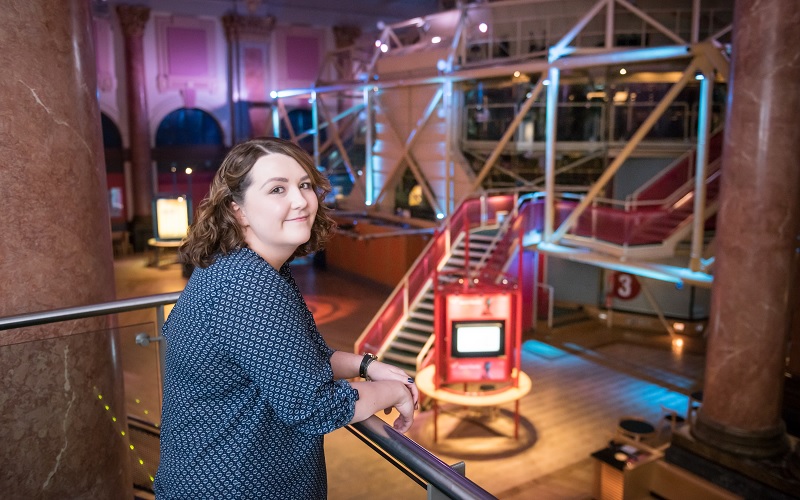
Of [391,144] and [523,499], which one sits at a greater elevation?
[391,144]

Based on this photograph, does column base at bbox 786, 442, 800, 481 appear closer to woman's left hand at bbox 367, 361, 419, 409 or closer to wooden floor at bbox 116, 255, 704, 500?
wooden floor at bbox 116, 255, 704, 500

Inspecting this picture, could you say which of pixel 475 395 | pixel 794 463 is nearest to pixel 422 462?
pixel 794 463

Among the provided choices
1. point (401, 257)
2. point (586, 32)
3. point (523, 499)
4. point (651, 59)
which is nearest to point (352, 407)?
point (523, 499)

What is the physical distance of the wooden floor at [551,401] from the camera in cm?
818

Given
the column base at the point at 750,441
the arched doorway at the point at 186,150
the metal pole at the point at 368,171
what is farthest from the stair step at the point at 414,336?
the arched doorway at the point at 186,150

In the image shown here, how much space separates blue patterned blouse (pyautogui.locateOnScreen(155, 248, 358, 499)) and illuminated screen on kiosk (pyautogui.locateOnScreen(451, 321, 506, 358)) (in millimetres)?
8120

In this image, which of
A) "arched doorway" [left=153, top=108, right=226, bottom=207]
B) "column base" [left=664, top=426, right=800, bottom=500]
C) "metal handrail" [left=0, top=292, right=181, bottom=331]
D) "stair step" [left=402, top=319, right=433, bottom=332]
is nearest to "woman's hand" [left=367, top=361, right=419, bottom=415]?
"metal handrail" [left=0, top=292, right=181, bottom=331]

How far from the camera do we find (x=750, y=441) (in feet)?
21.8

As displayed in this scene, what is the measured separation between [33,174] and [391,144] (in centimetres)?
1585

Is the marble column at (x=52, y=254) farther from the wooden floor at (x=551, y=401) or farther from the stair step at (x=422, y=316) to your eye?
the stair step at (x=422, y=316)

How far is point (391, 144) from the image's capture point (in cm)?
1845

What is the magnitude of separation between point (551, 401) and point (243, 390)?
32.1 feet

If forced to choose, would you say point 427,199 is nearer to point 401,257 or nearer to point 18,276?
point 401,257

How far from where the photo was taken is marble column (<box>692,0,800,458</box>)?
20.2 feet
